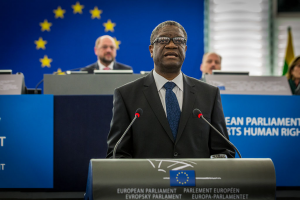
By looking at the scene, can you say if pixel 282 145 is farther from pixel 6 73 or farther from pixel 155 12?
pixel 155 12

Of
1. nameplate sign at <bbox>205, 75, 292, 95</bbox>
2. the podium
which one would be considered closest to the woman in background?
nameplate sign at <bbox>205, 75, 292, 95</bbox>

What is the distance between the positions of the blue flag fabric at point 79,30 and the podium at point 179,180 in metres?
4.67

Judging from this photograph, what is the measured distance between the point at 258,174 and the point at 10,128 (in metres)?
2.32

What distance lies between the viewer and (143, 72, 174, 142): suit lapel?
1546 mm

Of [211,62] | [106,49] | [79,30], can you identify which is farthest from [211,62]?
[79,30]

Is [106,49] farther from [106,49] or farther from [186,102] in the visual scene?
[186,102]

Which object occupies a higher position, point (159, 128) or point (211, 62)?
point (211, 62)

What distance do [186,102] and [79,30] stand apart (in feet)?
14.9

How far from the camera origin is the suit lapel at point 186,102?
1549 millimetres

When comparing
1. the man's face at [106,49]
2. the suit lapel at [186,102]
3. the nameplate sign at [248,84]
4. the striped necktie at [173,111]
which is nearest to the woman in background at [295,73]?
the nameplate sign at [248,84]

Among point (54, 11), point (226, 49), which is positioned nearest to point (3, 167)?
point (54, 11)

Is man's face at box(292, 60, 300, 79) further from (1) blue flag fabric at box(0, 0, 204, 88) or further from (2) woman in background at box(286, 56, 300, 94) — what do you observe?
(1) blue flag fabric at box(0, 0, 204, 88)

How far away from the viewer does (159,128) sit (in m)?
1.56

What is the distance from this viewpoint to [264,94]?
3.33 metres
